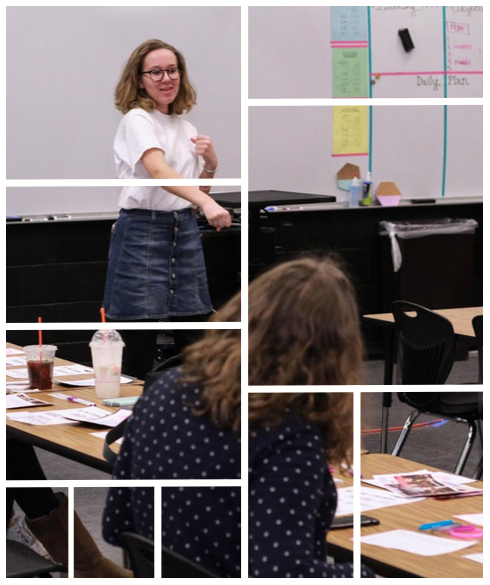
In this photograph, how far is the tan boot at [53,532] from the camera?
2.94m

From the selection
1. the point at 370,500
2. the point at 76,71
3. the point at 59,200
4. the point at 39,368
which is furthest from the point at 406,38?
the point at 370,500

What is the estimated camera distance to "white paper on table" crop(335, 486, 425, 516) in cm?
212

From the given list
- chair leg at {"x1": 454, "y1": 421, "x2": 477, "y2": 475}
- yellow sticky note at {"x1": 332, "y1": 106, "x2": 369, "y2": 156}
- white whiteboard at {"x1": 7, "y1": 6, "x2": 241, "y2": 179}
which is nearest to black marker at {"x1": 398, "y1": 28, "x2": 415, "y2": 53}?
yellow sticky note at {"x1": 332, "y1": 106, "x2": 369, "y2": 156}

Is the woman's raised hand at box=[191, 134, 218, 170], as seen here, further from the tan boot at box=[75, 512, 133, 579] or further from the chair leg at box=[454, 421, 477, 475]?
the chair leg at box=[454, 421, 477, 475]

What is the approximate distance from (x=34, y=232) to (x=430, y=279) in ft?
8.54

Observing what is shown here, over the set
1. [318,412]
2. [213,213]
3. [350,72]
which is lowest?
[318,412]

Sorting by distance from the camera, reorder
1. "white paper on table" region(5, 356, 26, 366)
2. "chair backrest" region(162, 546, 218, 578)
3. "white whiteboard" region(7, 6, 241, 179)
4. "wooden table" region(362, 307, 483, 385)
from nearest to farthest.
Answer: "chair backrest" region(162, 546, 218, 578) < "white paper on table" region(5, 356, 26, 366) < "wooden table" region(362, 307, 483, 385) < "white whiteboard" region(7, 6, 241, 179)

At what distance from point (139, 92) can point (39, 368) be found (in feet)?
2.68

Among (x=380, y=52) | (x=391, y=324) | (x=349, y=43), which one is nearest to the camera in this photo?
(x=391, y=324)

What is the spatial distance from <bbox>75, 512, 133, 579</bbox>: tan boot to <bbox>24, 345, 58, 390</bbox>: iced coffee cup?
436 millimetres

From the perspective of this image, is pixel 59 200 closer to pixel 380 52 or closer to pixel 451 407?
pixel 380 52

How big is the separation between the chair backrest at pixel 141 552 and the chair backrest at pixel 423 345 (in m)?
2.25

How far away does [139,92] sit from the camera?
3.06 metres

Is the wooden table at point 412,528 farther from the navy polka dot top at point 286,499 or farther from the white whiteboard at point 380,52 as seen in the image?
the white whiteboard at point 380,52
